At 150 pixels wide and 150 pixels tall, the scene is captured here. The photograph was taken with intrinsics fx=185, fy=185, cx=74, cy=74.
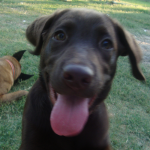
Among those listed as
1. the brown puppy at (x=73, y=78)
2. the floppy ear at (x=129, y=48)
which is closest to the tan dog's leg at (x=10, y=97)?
the brown puppy at (x=73, y=78)

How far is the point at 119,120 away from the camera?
363cm

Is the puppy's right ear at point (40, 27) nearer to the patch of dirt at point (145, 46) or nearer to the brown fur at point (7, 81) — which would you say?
the brown fur at point (7, 81)

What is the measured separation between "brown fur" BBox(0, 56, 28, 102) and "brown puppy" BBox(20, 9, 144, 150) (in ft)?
4.85

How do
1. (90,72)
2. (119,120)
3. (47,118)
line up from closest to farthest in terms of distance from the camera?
(90,72) → (47,118) → (119,120)

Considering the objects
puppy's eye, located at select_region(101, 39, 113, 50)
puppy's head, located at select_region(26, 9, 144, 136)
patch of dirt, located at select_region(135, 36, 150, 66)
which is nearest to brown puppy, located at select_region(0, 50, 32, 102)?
puppy's head, located at select_region(26, 9, 144, 136)

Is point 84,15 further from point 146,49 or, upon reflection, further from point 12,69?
point 146,49

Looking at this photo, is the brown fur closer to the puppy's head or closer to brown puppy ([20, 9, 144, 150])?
brown puppy ([20, 9, 144, 150])

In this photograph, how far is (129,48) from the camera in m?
2.24

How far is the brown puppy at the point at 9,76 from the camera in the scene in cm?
368

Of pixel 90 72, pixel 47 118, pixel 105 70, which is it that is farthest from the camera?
pixel 47 118

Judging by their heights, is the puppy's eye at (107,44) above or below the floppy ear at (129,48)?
above

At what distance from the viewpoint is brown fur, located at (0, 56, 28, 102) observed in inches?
144

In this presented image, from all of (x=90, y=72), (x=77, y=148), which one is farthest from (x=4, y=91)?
(x=90, y=72)

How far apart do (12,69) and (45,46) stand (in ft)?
7.85
